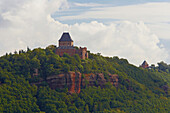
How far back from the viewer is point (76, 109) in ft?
630

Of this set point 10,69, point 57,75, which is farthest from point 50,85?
point 10,69

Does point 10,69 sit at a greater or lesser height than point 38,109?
greater

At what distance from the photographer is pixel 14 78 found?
191 meters

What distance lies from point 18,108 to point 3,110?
5838 millimetres

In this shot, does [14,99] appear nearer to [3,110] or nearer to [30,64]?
[3,110]

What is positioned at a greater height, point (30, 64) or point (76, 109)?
point (30, 64)

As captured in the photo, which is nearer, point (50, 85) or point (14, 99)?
point (14, 99)

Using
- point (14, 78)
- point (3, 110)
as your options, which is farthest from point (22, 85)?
point (3, 110)

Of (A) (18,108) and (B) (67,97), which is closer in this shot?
(A) (18,108)

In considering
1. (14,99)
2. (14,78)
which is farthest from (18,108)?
(14,78)

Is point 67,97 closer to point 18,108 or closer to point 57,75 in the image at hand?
point 57,75

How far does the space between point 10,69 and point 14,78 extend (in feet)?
18.4

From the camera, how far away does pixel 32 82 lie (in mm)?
194125

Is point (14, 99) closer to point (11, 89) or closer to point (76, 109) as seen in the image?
point (11, 89)
